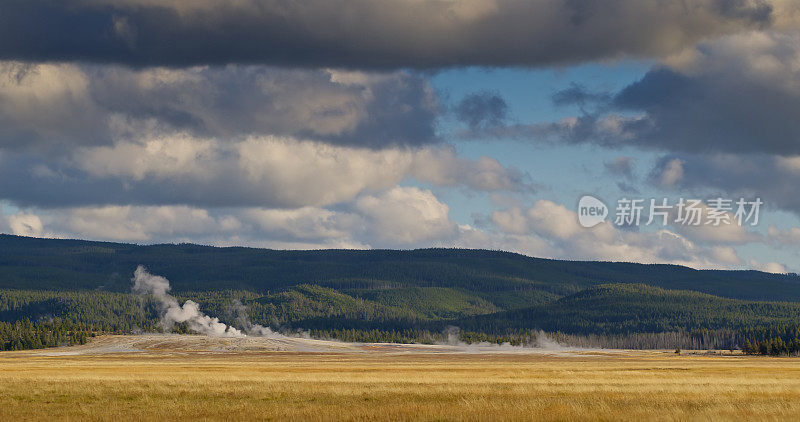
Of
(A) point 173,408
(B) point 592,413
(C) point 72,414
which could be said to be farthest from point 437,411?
(C) point 72,414

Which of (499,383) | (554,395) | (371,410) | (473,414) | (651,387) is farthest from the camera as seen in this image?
(499,383)

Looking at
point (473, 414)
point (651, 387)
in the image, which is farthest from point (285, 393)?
point (651, 387)

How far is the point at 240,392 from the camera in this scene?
207 ft

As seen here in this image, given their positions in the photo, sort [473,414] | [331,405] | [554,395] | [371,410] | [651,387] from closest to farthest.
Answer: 1. [473,414]
2. [371,410]
3. [331,405]
4. [554,395]
5. [651,387]

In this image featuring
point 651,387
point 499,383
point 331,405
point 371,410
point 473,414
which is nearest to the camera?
point 473,414

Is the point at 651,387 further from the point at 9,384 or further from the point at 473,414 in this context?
the point at 9,384

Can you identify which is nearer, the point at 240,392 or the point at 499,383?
the point at 240,392

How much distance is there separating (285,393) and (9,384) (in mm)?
23413

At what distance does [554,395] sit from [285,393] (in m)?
16.0

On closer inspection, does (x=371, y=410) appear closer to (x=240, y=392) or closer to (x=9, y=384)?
(x=240, y=392)

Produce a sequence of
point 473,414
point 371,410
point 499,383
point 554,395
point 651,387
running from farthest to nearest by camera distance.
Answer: point 499,383 → point 651,387 → point 554,395 → point 371,410 → point 473,414

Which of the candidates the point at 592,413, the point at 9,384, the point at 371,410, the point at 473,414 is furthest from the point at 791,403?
the point at 9,384

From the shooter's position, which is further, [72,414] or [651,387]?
[651,387]

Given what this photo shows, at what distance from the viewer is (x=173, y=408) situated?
51.4 m
